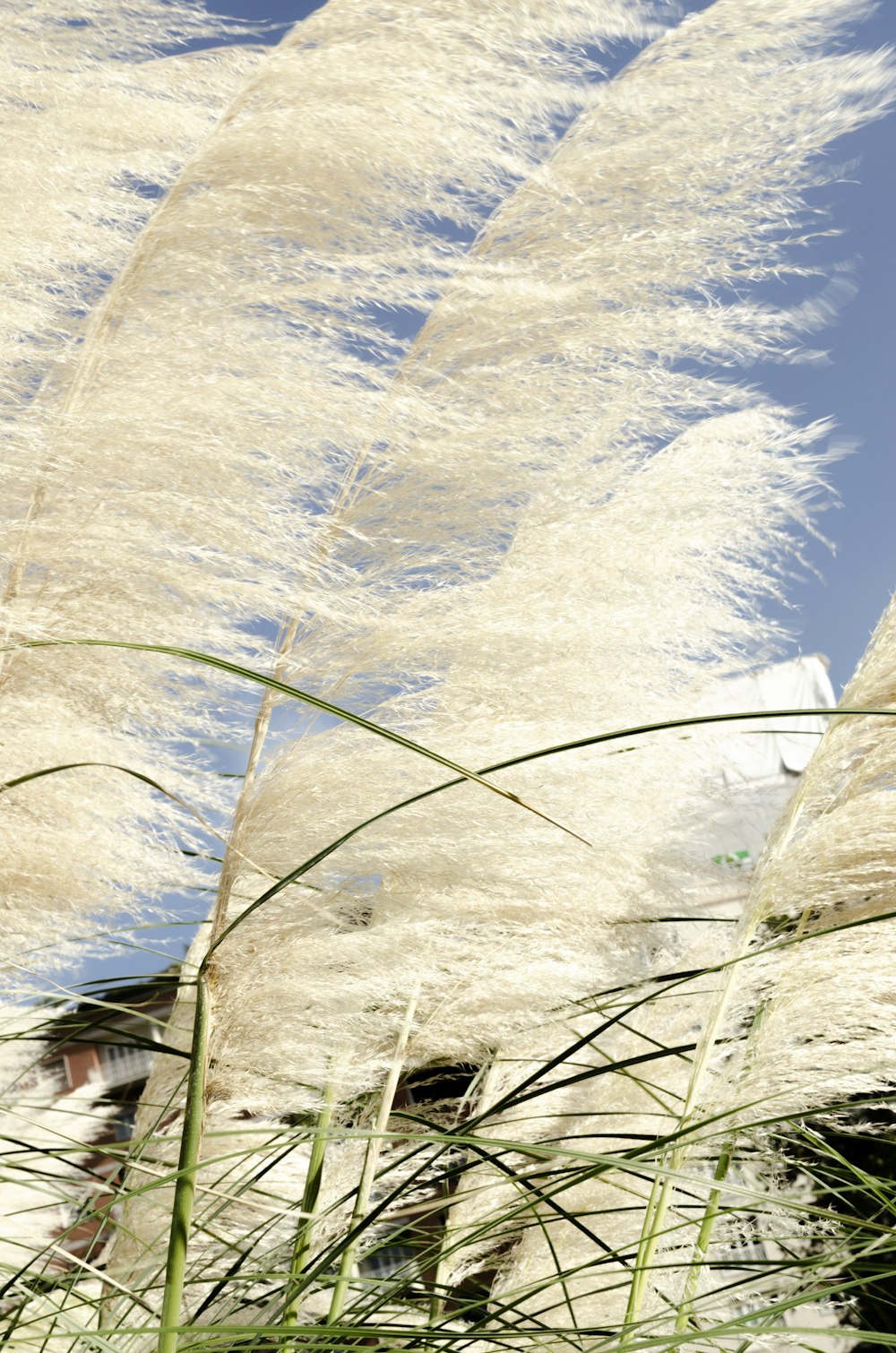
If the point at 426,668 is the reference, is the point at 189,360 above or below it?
above

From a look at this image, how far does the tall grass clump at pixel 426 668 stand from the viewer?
136 cm

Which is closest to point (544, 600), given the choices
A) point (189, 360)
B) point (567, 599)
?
point (567, 599)

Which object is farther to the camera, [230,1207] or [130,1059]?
[130,1059]

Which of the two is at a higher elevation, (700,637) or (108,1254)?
(700,637)

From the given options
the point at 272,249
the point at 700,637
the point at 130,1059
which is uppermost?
the point at 130,1059

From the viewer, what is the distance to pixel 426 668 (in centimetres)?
153

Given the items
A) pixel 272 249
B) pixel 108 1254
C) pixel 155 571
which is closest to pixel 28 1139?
pixel 108 1254

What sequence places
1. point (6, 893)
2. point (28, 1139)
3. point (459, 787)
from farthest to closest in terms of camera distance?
point (28, 1139) → point (6, 893) → point (459, 787)

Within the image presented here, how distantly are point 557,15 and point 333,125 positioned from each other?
0.39m

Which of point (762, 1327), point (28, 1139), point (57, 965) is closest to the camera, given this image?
point (762, 1327)

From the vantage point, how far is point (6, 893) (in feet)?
5.07

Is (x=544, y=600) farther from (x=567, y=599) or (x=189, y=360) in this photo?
(x=189, y=360)

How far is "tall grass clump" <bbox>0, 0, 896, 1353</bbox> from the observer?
1.36m

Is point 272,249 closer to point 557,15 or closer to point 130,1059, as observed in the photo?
point 557,15
